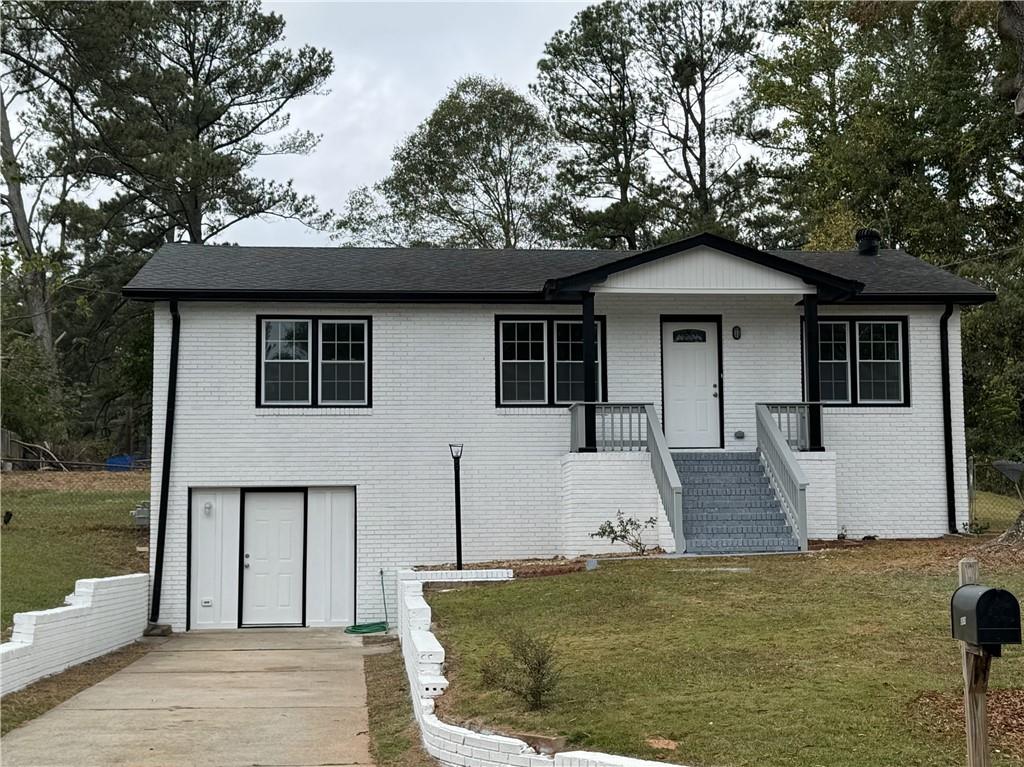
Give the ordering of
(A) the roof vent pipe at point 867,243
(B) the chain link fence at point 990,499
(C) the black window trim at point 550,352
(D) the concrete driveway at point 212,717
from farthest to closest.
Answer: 1. (A) the roof vent pipe at point 867,243
2. (B) the chain link fence at point 990,499
3. (C) the black window trim at point 550,352
4. (D) the concrete driveway at point 212,717

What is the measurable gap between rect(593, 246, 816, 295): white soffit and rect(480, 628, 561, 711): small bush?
9.26 meters

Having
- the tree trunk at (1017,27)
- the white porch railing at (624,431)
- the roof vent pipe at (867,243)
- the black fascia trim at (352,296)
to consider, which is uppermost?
the tree trunk at (1017,27)

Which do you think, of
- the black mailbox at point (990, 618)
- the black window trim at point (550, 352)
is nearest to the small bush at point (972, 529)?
the black window trim at point (550, 352)

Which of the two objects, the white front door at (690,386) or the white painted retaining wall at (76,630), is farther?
the white front door at (690,386)

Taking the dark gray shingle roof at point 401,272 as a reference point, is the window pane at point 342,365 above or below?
below

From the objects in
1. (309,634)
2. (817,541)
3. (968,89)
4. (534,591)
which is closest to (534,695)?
(534,591)

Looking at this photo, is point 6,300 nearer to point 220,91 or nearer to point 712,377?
point 220,91

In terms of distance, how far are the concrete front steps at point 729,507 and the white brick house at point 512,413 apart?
0.05 meters

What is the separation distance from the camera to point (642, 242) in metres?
38.9

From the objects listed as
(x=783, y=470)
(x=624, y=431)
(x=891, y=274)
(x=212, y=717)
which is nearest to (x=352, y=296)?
(x=624, y=431)

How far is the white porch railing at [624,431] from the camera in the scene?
16.5 metres

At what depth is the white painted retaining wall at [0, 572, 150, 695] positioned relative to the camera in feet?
35.2

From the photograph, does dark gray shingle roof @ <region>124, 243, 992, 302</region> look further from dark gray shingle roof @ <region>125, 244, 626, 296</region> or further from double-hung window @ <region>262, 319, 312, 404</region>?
double-hung window @ <region>262, 319, 312, 404</region>

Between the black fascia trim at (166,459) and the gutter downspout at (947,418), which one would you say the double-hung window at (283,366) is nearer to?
the black fascia trim at (166,459)
